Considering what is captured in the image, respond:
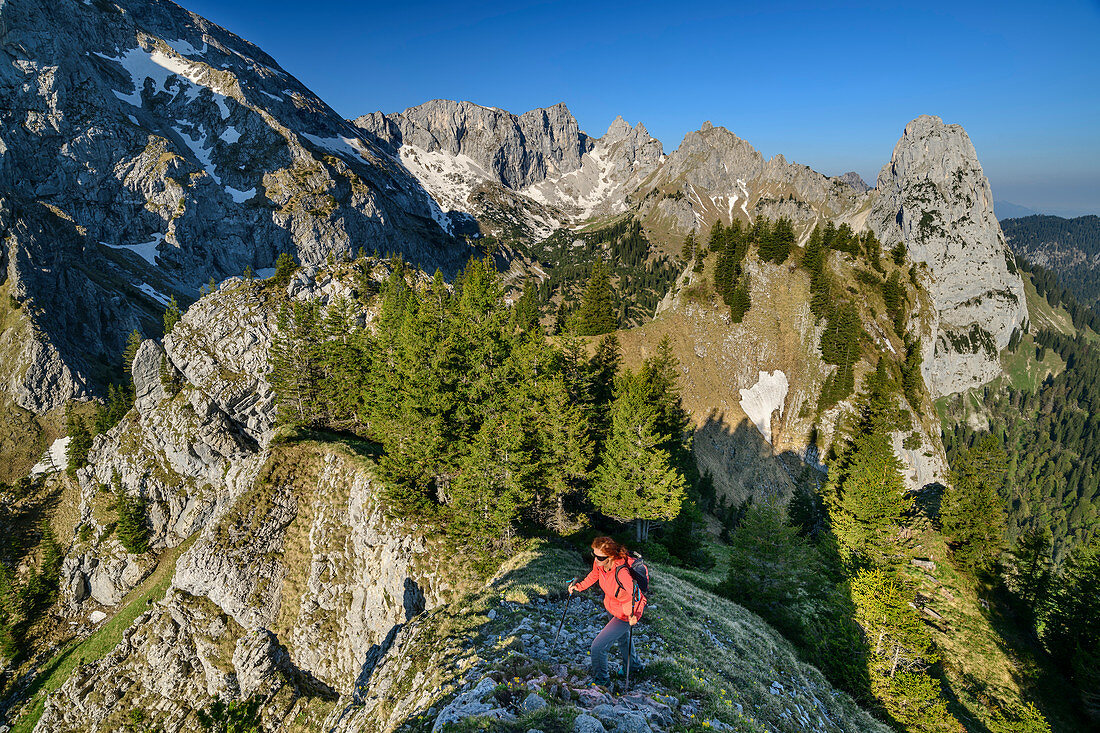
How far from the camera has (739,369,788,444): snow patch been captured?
241ft

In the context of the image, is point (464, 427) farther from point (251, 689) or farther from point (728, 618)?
point (251, 689)

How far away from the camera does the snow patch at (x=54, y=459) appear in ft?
262

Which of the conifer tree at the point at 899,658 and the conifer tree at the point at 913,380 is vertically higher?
the conifer tree at the point at 913,380

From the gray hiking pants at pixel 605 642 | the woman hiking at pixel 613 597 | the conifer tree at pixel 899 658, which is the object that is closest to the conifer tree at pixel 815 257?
the conifer tree at pixel 899 658

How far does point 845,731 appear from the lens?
1650cm

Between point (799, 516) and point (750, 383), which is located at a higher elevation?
point (750, 383)

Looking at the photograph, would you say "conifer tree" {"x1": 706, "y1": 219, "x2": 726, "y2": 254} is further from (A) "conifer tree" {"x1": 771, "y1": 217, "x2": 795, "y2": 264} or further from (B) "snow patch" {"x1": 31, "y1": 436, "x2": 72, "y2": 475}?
(B) "snow patch" {"x1": 31, "y1": 436, "x2": 72, "y2": 475}

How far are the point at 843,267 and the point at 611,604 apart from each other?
93.2 meters

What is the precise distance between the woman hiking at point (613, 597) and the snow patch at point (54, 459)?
112m

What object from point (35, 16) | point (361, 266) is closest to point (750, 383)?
point (361, 266)

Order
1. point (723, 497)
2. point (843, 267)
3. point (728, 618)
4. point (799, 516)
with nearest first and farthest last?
point (728, 618) < point (799, 516) < point (723, 497) < point (843, 267)

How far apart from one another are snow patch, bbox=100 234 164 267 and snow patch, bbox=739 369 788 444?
210862 millimetres

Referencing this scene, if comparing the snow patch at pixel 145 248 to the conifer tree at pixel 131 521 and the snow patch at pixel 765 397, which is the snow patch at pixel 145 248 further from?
the snow patch at pixel 765 397

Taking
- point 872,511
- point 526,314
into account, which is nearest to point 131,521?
point 526,314
